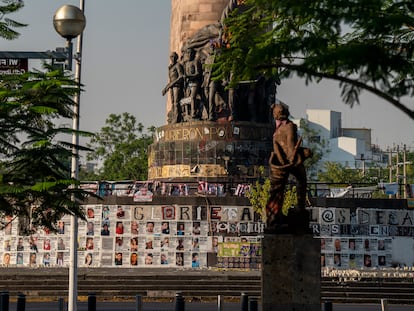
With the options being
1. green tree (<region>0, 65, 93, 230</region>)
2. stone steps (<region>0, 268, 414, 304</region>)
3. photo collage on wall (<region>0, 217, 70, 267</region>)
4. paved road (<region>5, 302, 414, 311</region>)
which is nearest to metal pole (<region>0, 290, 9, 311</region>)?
green tree (<region>0, 65, 93, 230</region>)

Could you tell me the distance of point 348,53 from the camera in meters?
16.0

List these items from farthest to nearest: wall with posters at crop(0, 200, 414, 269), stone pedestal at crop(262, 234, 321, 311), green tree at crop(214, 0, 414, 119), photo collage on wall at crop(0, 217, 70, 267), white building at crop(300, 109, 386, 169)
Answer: white building at crop(300, 109, 386, 169)
photo collage on wall at crop(0, 217, 70, 267)
wall with posters at crop(0, 200, 414, 269)
stone pedestal at crop(262, 234, 321, 311)
green tree at crop(214, 0, 414, 119)

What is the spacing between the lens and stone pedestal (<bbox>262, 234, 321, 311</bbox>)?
63.8 ft

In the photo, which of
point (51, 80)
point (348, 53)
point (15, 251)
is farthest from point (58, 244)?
point (348, 53)

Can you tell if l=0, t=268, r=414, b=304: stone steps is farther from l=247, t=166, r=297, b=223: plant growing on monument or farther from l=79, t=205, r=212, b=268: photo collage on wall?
l=79, t=205, r=212, b=268: photo collage on wall

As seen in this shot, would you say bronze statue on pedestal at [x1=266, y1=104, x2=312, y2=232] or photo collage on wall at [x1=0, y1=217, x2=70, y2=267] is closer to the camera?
bronze statue on pedestal at [x1=266, y1=104, x2=312, y2=232]

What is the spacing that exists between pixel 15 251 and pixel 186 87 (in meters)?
12.8

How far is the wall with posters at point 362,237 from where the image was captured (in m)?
48.1

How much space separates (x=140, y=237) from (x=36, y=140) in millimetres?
27156

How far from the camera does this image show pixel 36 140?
70.6ft

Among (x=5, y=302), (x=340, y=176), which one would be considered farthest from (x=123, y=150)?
(x=5, y=302)

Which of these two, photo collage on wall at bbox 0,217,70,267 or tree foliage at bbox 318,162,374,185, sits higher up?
tree foliage at bbox 318,162,374,185

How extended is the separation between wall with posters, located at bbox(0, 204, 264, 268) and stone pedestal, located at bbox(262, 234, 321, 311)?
28.4m

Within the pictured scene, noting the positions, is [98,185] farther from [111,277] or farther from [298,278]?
[298,278]
